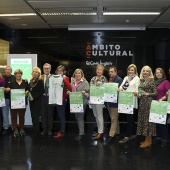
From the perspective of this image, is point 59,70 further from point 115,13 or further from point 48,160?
point 48,160

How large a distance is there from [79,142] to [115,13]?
294 centimetres

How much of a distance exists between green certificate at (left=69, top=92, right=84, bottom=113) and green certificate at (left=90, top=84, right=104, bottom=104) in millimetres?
228

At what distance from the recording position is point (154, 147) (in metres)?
5.12

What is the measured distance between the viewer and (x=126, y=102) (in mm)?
5137

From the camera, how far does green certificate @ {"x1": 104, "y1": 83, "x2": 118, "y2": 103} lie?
5312 millimetres

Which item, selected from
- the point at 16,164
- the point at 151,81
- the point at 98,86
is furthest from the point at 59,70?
the point at 16,164

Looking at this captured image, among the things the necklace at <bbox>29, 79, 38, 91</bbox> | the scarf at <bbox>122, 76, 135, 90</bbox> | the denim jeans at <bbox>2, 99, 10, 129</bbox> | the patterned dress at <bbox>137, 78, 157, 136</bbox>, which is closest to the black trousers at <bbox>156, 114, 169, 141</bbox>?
the patterned dress at <bbox>137, 78, 157, 136</bbox>

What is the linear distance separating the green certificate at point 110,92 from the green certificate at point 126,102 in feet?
0.60

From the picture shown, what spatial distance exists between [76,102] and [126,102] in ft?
3.42

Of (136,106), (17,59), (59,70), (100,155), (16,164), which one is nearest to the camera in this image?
(16,164)

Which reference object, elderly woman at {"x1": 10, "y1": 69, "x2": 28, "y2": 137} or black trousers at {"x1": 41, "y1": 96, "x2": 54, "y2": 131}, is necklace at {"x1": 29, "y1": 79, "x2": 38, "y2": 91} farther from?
black trousers at {"x1": 41, "y1": 96, "x2": 54, "y2": 131}

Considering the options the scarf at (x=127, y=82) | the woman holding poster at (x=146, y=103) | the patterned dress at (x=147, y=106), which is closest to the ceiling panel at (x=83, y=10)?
the woman holding poster at (x=146, y=103)

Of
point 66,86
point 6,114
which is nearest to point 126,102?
point 66,86

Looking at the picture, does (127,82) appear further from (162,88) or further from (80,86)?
(80,86)
